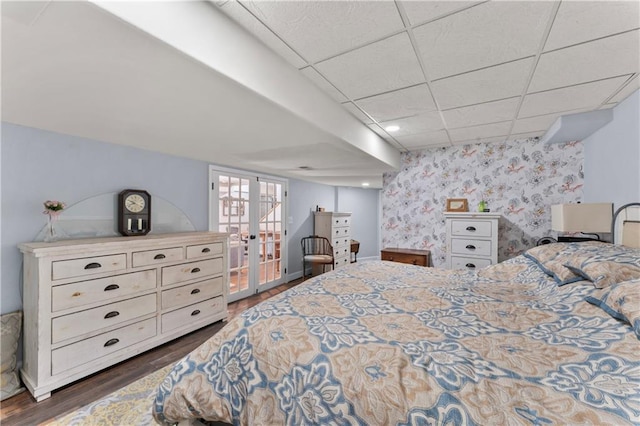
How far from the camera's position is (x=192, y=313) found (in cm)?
282

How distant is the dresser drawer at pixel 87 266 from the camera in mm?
1917

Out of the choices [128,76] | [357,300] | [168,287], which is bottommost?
[168,287]

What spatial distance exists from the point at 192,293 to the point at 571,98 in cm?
392

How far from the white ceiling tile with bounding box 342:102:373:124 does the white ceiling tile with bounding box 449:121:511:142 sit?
1.03 m

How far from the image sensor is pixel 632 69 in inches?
64.6

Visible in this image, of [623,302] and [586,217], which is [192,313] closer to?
[623,302]

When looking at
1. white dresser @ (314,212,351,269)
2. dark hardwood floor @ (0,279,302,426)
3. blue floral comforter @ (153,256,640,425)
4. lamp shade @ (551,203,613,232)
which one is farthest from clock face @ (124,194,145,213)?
lamp shade @ (551,203,613,232)

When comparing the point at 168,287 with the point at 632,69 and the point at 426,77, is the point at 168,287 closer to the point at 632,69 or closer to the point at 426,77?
the point at 426,77

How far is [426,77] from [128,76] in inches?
70.1

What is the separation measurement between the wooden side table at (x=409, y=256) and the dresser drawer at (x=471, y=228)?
564mm

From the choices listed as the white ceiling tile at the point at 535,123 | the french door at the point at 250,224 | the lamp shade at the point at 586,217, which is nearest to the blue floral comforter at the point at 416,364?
the lamp shade at the point at 586,217

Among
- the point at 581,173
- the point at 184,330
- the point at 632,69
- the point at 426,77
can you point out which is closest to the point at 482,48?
the point at 426,77

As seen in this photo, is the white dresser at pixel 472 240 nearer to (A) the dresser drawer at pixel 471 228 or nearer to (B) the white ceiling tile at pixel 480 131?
(A) the dresser drawer at pixel 471 228

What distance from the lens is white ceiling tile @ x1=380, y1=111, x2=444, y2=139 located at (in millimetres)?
2491
